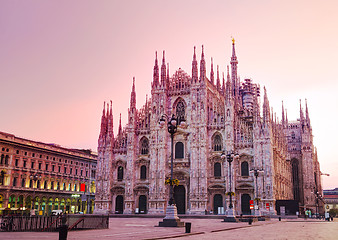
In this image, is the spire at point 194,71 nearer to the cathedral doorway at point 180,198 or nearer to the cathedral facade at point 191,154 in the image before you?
the cathedral facade at point 191,154

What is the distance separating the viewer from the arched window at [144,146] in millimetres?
60312

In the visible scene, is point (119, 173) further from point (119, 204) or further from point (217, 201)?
point (217, 201)

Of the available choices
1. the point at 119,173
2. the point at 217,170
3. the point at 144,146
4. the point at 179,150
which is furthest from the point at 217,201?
the point at 119,173

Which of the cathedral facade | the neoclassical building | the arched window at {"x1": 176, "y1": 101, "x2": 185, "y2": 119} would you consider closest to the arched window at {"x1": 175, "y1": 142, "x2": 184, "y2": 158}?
the cathedral facade

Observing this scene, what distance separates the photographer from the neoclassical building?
60719 mm

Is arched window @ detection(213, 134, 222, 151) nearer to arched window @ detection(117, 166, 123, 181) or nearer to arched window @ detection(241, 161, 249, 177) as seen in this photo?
arched window @ detection(241, 161, 249, 177)

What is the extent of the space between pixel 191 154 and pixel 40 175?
30.2 meters

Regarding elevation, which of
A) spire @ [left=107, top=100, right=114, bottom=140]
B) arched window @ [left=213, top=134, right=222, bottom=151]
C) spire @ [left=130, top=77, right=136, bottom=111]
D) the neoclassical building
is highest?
spire @ [left=130, top=77, right=136, bottom=111]

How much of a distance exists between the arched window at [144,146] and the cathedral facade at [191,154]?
0.17 m

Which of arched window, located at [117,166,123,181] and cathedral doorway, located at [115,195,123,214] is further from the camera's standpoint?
arched window, located at [117,166,123,181]

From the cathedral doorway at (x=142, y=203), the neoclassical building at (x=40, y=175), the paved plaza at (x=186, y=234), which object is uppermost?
the neoclassical building at (x=40, y=175)

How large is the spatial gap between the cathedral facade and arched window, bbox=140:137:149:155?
0.17m

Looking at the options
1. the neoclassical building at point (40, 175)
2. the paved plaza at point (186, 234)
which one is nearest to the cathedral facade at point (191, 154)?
the neoclassical building at point (40, 175)

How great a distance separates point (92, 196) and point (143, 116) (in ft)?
103
